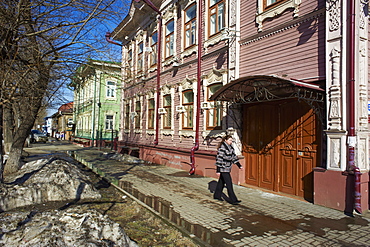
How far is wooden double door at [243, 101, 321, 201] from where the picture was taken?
7031 mm

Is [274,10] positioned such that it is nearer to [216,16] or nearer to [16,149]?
[216,16]

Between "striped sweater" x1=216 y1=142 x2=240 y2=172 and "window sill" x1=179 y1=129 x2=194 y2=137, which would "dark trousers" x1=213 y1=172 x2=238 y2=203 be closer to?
"striped sweater" x1=216 y1=142 x2=240 y2=172

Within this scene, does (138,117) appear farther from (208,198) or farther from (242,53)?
(208,198)

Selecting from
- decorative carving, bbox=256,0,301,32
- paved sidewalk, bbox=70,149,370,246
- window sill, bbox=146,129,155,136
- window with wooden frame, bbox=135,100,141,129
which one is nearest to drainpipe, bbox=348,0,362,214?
paved sidewalk, bbox=70,149,370,246

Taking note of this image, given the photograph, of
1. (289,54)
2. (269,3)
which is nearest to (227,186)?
(289,54)

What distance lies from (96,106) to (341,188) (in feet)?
92.0

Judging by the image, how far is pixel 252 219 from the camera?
570 centimetres

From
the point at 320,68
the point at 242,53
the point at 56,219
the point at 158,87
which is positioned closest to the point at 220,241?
the point at 56,219

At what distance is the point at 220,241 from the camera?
463 cm

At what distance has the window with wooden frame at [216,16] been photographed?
10.6m

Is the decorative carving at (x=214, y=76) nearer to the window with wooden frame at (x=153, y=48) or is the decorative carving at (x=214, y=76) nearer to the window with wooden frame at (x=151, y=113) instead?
the window with wooden frame at (x=153, y=48)

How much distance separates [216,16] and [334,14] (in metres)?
5.36

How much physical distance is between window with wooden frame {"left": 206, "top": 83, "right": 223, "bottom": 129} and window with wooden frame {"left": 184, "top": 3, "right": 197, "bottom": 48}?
113 inches

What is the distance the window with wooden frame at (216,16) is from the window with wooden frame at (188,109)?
2.86m
